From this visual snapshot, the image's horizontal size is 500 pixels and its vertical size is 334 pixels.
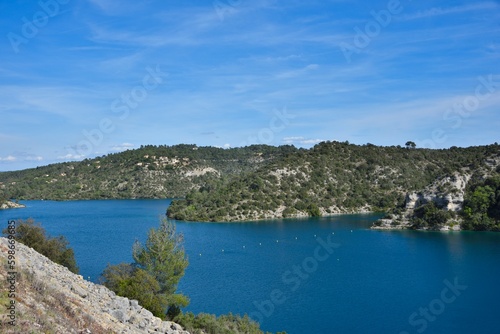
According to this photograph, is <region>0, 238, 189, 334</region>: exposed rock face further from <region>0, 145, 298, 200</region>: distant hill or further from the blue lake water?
<region>0, 145, 298, 200</region>: distant hill

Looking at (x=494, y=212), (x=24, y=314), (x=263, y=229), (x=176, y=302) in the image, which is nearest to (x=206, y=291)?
(x=176, y=302)

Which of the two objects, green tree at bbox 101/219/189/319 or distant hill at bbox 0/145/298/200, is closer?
green tree at bbox 101/219/189/319

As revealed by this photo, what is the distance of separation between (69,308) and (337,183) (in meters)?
110

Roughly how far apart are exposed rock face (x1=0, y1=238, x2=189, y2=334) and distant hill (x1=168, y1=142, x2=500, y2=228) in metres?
73.3

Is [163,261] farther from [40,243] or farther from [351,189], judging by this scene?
[351,189]

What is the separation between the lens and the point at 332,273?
2052 inches

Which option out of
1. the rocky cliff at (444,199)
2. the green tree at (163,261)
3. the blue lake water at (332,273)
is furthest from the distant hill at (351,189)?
the green tree at (163,261)

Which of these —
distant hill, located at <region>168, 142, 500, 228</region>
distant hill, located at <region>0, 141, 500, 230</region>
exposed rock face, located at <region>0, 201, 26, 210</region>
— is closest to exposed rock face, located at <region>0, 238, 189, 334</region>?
distant hill, located at <region>0, 141, 500, 230</region>

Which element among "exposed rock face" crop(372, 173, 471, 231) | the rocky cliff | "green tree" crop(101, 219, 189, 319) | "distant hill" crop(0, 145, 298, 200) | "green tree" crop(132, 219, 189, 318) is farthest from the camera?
"distant hill" crop(0, 145, 298, 200)

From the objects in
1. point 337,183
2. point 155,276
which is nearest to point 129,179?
point 337,183

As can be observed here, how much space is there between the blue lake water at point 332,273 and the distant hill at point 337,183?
11.7 m

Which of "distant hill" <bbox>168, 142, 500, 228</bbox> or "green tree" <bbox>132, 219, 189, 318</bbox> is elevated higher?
"distant hill" <bbox>168, 142, 500, 228</bbox>

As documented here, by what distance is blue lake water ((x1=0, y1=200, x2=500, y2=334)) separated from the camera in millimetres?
36625

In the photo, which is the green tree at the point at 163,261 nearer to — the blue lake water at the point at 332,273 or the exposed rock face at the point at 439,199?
the blue lake water at the point at 332,273
